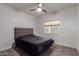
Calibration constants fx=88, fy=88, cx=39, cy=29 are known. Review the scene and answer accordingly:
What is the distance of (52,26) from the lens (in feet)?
5.35

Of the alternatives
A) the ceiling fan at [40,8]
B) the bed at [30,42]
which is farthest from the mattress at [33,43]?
the ceiling fan at [40,8]

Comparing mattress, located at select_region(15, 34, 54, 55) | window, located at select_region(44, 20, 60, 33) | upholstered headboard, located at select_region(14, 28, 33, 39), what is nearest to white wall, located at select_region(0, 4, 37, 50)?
upholstered headboard, located at select_region(14, 28, 33, 39)

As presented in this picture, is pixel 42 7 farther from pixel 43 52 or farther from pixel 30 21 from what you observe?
pixel 43 52

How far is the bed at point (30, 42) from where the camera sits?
1460mm

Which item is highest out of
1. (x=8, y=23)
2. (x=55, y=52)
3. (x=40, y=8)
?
(x=40, y=8)

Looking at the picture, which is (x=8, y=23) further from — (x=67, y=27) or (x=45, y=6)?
(x=67, y=27)

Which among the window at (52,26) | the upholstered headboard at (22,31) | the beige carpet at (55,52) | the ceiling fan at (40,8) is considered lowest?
the beige carpet at (55,52)

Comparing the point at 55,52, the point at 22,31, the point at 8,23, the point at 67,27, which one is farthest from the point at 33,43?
the point at 67,27

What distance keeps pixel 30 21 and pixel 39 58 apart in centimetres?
69

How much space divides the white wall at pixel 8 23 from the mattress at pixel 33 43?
16 centimetres

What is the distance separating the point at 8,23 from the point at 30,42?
20.1 inches

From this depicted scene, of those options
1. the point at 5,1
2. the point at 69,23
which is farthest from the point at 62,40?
the point at 5,1

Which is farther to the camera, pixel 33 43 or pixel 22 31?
pixel 22 31

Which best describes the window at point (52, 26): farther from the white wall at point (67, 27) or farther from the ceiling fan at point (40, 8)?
the ceiling fan at point (40, 8)
